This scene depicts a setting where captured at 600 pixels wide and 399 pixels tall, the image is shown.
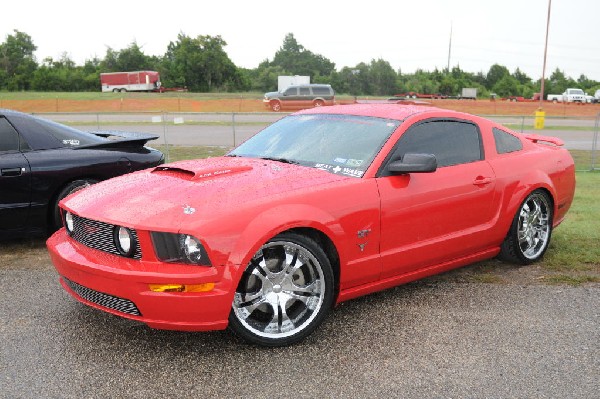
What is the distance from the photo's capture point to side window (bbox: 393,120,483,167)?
4375mm

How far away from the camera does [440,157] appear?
15.0 ft

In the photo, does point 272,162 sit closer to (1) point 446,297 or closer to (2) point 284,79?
(1) point 446,297

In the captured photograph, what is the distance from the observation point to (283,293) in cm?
363

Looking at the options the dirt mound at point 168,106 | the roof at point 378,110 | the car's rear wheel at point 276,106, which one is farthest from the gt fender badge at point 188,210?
the dirt mound at point 168,106

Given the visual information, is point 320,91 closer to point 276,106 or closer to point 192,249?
point 276,106

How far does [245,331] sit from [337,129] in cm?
177

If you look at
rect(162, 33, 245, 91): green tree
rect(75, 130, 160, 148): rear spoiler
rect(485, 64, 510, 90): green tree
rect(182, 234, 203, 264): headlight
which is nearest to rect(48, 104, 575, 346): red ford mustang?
rect(182, 234, 203, 264): headlight

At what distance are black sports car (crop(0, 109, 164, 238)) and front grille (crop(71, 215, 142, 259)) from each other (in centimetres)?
210

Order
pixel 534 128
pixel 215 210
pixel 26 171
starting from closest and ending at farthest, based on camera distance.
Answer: pixel 215 210 → pixel 26 171 → pixel 534 128

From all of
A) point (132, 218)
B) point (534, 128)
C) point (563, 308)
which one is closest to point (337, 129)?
point (132, 218)

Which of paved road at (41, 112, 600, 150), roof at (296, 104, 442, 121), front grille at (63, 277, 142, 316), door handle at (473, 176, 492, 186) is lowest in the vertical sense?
paved road at (41, 112, 600, 150)

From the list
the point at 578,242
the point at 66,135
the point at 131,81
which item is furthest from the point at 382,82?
the point at 66,135

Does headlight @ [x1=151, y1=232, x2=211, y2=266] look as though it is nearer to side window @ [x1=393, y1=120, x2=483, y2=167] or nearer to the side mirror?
the side mirror

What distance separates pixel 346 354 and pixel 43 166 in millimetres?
3737
